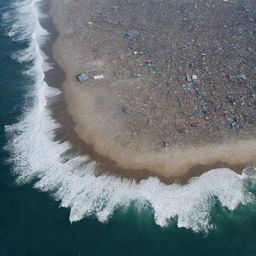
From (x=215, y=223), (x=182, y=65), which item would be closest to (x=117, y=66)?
(x=182, y=65)

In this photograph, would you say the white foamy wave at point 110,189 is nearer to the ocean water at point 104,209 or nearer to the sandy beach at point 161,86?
the ocean water at point 104,209

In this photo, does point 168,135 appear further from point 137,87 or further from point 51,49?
point 51,49

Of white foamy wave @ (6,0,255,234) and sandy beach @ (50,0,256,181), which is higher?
sandy beach @ (50,0,256,181)

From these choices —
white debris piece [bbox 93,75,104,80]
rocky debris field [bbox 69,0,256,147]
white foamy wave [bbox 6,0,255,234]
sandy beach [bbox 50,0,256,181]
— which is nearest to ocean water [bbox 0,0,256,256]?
white foamy wave [bbox 6,0,255,234]

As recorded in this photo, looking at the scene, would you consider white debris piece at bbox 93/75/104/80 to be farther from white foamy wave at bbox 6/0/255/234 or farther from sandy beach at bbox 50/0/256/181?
white foamy wave at bbox 6/0/255/234

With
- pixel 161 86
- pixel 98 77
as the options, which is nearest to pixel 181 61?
pixel 161 86

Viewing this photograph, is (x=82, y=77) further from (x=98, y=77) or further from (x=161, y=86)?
(x=161, y=86)

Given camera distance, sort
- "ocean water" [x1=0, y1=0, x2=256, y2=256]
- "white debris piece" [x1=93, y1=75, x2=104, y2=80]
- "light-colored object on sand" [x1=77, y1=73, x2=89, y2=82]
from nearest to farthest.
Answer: "ocean water" [x1=0, y1=0, x2=256, y2=256] < "white debris piece" [x1=93, y1=75, x2=104, y2=80] < "light-colored object on sand" [x1=77, y1=73, x2=89, y2=82]
